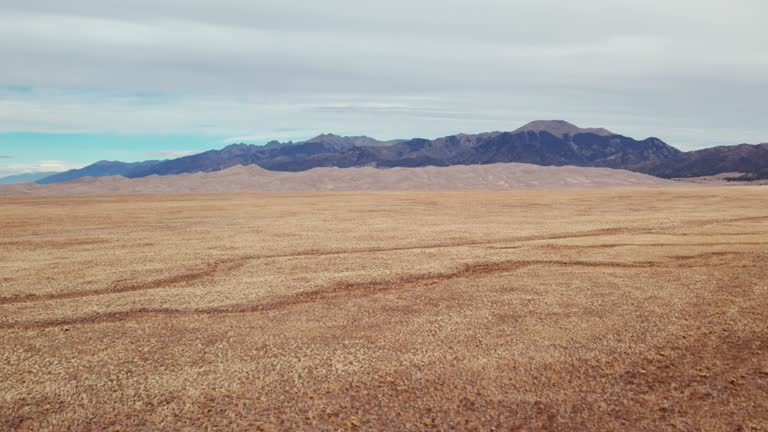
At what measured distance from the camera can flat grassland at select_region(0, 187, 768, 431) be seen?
10.7 metres

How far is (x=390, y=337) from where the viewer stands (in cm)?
1473

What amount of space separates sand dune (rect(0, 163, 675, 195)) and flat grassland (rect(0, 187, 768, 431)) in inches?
4082

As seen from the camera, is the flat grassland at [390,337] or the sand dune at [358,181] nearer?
the flat grassland at [390,337]

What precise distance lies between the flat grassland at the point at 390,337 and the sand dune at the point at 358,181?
10368 cm

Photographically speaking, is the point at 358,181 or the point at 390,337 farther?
the point at 358,181

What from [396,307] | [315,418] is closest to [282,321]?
[396,307]

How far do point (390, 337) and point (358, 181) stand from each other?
125m

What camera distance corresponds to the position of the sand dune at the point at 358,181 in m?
128

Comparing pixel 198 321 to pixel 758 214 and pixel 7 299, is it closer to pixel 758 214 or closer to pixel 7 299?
pixel 7 299

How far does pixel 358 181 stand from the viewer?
139m

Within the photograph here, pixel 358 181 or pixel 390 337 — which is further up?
pixel 358 181

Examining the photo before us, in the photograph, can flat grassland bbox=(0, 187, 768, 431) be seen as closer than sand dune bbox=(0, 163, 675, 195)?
Yes

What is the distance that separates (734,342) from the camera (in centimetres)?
1409

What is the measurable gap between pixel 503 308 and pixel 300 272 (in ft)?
31.4
